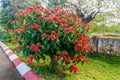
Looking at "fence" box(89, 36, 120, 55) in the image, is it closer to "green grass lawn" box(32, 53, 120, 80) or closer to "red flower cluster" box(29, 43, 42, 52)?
"green grass lawn" box(32, 53, 120, 80)

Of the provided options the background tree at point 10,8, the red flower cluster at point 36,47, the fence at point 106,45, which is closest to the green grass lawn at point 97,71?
the fence at point 106,45

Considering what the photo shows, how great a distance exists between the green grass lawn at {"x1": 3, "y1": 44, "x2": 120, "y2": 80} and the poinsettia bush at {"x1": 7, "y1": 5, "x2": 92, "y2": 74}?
29 centimetres

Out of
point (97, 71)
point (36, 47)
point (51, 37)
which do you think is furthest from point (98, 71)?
point (36, 47)

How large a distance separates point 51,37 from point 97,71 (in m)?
1.84

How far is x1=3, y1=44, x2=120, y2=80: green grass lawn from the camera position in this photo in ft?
15.5

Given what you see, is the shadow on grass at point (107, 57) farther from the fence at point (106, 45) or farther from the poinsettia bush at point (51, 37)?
the poinsettia bush at point (51, 37)

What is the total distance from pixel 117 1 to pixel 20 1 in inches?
349

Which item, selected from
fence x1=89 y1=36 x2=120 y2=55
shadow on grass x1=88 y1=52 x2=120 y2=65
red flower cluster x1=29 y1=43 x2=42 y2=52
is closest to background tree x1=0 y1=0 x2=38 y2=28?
fence x1=89 y1=36 x2=120 y2=55

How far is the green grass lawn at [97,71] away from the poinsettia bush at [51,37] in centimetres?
29

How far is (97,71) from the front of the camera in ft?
17.9

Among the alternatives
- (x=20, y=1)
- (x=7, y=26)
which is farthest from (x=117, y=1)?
(x=7, y=26)

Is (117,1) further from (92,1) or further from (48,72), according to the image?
(48,72)

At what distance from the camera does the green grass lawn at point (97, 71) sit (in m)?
4.72

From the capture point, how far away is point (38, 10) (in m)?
5.04
